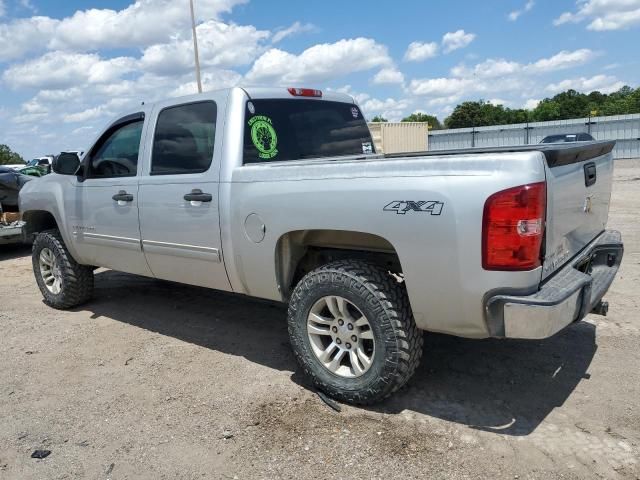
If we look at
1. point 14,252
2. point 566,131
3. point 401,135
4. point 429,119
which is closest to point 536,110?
point 429,119

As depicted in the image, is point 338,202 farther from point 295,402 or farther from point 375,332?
point 295,402

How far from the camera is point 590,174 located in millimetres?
3461

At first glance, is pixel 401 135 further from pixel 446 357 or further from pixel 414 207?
pixel 414 207

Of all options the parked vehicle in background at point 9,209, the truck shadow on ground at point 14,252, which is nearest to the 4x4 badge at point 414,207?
the parked vehicle in background at point 9,209

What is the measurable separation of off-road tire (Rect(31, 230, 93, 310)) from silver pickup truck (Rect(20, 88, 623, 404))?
464 mm

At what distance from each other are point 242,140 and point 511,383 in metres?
2.46

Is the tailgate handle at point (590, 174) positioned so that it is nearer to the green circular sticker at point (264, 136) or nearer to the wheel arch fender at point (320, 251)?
the wheel arch fender at point (320, 251)

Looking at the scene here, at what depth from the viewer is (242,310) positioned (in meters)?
5.61

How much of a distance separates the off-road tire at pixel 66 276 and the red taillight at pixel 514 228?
4.42m

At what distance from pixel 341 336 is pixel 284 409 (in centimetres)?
58

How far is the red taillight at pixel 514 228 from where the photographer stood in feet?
8.82

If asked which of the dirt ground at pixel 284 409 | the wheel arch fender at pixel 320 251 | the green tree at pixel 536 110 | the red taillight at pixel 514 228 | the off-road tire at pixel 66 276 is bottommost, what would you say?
the dirt ground at pixel 284 409

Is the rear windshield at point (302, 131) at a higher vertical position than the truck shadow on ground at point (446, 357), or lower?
higher

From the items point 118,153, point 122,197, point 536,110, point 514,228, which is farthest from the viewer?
point 536,110
